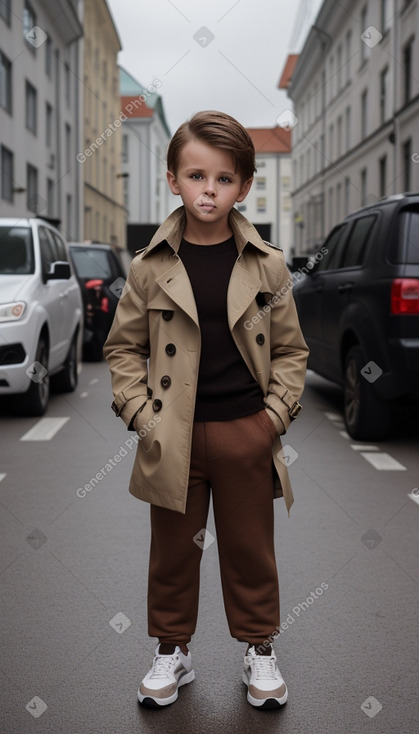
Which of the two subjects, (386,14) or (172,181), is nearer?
(172,181)

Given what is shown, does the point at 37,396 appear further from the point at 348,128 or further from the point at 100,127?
the point at 100,127

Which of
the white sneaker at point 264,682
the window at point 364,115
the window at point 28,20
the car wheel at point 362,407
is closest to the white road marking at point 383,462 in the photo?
the car wheel at point 362,407

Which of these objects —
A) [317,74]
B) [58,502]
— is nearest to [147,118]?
[317,74]

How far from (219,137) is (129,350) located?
26.6 inches

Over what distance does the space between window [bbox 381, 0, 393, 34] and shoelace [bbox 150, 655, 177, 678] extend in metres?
27.8

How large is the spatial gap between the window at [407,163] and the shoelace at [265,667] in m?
25.2

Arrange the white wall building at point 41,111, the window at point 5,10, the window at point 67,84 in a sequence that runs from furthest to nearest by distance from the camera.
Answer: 1. the window at point 67,84
2. the white wall building at point 41,111
3. the window at point 5,10

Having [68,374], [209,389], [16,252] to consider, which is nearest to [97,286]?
[68,374]

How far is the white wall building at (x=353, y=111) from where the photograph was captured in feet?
90.1

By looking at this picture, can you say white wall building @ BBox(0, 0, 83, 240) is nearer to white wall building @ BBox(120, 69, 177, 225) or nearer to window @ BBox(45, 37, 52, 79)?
window @ BBox(45, 37, 52, 79)

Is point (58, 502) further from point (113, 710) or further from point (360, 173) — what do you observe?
point (360, 173)

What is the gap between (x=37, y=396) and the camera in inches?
341

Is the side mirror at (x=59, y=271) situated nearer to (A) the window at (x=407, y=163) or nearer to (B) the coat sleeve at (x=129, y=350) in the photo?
(B) the coat sleeve at (x=129, y=350)

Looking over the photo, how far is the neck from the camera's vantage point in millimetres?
2775
